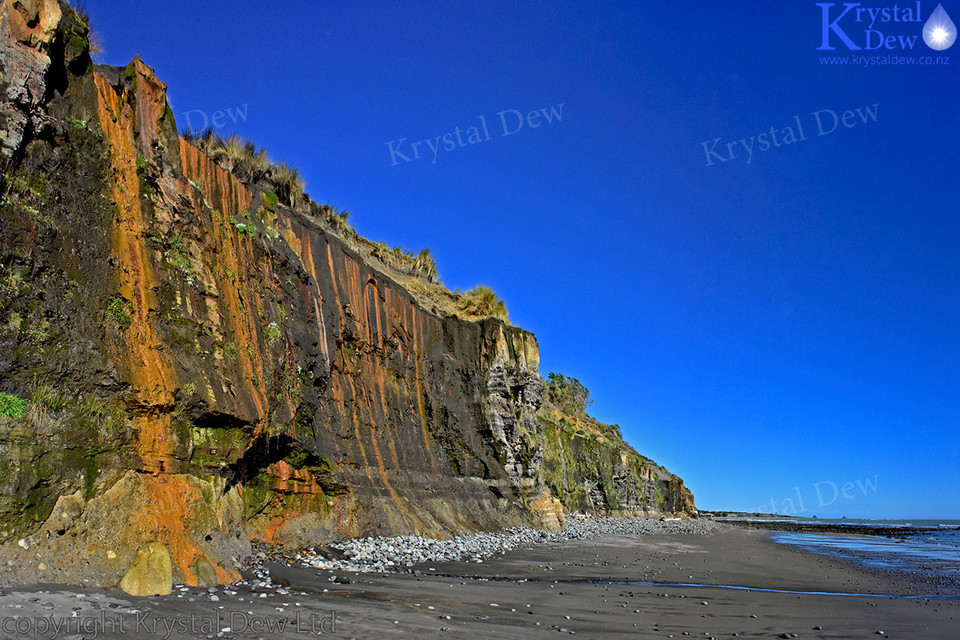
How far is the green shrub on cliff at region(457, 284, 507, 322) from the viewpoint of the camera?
97.6 feet

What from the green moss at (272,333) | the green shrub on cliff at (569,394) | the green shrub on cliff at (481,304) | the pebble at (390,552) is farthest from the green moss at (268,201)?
the green shrub on cliff at (569,394)

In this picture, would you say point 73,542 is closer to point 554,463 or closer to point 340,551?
point 340,551

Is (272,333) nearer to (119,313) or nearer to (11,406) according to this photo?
(119,313)

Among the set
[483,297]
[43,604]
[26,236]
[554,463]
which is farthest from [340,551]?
[554,463]

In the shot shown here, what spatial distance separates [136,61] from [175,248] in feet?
13.7

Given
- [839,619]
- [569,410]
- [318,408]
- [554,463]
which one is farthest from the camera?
[569,410]

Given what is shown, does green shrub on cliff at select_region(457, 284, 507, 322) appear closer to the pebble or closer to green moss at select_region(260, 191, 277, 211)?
the pebble

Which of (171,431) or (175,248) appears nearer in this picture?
(171,431)

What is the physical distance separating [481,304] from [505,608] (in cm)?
2181

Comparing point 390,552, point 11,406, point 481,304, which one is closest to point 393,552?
point 390,552

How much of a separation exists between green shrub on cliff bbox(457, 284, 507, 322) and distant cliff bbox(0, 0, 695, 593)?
1181 centimetres

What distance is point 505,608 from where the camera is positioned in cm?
904

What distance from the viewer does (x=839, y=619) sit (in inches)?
391

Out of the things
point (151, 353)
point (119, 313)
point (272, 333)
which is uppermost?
point (272, 333)
